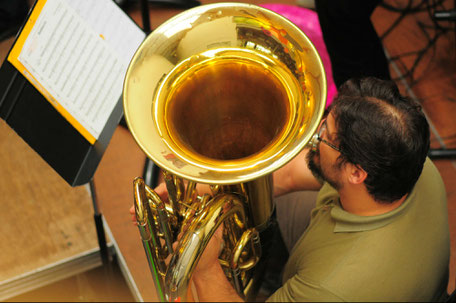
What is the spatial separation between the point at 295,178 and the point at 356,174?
0.47 meters

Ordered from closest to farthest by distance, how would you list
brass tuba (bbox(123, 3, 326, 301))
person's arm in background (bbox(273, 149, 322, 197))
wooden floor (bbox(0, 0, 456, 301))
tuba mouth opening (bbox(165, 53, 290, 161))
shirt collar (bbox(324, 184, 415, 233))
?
1. brass tuba (bbox(123, 3, 326, 301))
2. tuba mouth opening (bbox(165, 53, 290, 161))
3. shirt collar (bbox(324, 184, 415, 233))
4. wooden floor (bbox(0, 0, 456, 301))
5. person's arm in background (bbox(273, 149, 322, 197))

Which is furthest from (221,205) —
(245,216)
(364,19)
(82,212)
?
(364,19)

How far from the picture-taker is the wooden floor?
1.45 metres

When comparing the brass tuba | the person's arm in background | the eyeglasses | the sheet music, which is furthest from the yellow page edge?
the person's arm in background

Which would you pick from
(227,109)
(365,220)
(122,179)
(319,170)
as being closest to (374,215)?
(365,220)

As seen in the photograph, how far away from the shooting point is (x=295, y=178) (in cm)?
173

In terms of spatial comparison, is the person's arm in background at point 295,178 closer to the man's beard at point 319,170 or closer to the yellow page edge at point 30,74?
the man's beard at point 319,170

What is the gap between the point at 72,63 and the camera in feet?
4.04

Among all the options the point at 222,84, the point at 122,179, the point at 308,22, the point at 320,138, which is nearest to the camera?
the point at 222,84

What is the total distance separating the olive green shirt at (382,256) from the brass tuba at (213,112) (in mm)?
208

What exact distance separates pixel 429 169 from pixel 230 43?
66 cm

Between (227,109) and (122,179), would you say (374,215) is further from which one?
(122,179)

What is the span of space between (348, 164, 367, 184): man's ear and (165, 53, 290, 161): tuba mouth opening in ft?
0.75

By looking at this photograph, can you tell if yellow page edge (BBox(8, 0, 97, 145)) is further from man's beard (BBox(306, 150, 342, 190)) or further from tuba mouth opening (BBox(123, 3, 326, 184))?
man's beard (BBox(306, 150, 342, 190))
